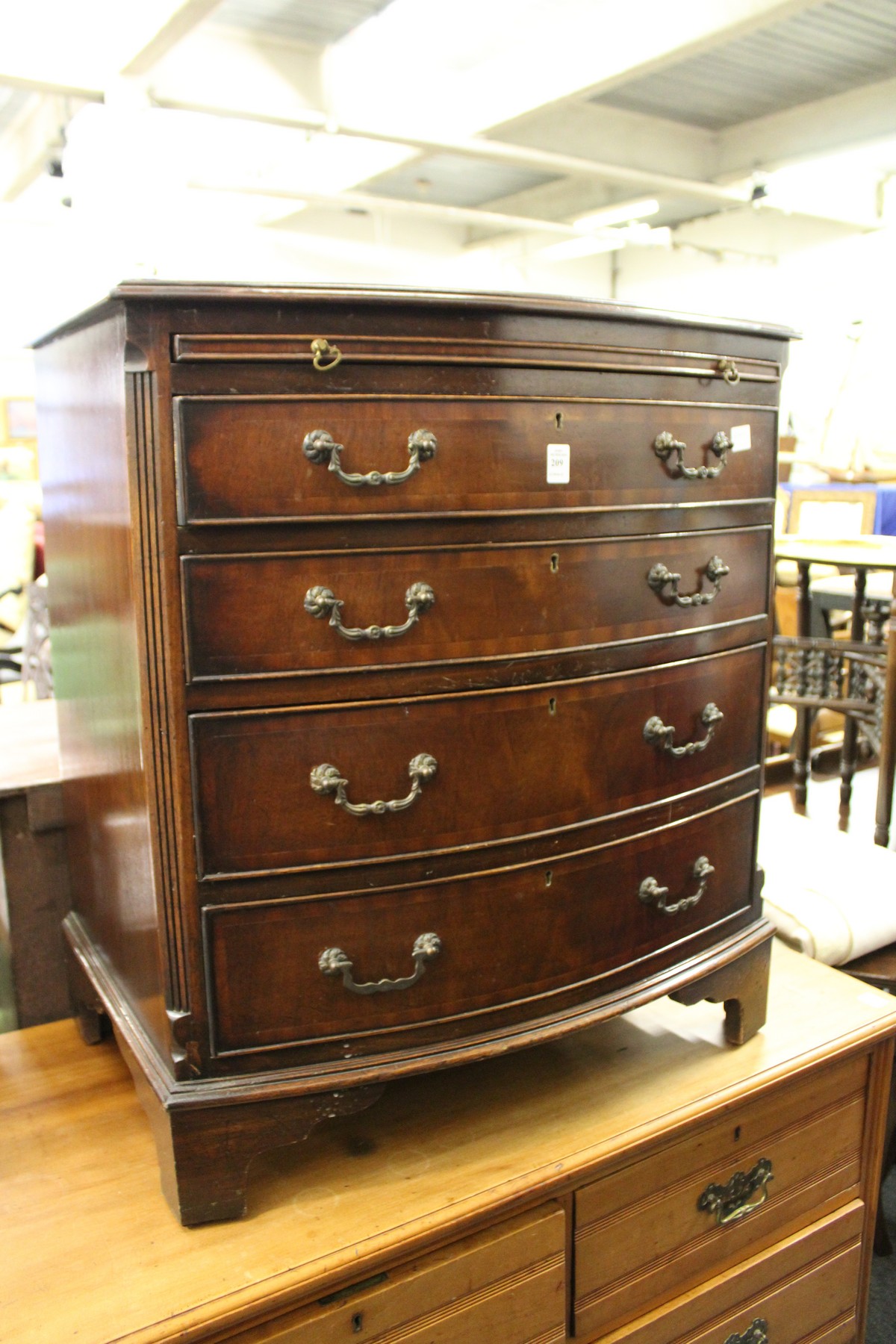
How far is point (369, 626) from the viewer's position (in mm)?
1100

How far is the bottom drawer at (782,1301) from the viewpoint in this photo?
4.62 feet

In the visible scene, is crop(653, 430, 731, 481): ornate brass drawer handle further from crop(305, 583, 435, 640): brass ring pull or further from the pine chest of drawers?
crop(305, 583, 435, 640): brass ring pull

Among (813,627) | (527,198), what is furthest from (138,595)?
(527,198)

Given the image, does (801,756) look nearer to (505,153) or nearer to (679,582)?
(679,582)

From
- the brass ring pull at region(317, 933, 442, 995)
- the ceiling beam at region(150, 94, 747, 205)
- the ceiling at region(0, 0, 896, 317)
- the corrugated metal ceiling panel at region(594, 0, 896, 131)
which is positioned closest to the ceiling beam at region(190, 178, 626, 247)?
the ceiling at region(0, 0, 896, 317)

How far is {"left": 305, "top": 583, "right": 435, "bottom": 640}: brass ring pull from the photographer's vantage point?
1.07 meters

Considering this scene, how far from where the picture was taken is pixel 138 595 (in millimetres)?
1062

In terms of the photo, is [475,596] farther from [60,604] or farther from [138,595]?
[60,604]

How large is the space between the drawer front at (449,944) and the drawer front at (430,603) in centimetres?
26

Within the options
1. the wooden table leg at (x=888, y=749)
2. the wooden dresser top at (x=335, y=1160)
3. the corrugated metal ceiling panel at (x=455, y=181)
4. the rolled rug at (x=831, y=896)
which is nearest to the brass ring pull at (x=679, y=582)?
the wooden dresser top at (x=335, y=1160)

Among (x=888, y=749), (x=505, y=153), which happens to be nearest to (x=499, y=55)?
(x=505, y=153)

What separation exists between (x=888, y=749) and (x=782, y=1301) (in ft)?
3.94

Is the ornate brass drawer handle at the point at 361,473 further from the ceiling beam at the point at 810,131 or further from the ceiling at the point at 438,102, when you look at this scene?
the ceiling beam at the point at 810,131

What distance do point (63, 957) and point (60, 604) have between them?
59cm
